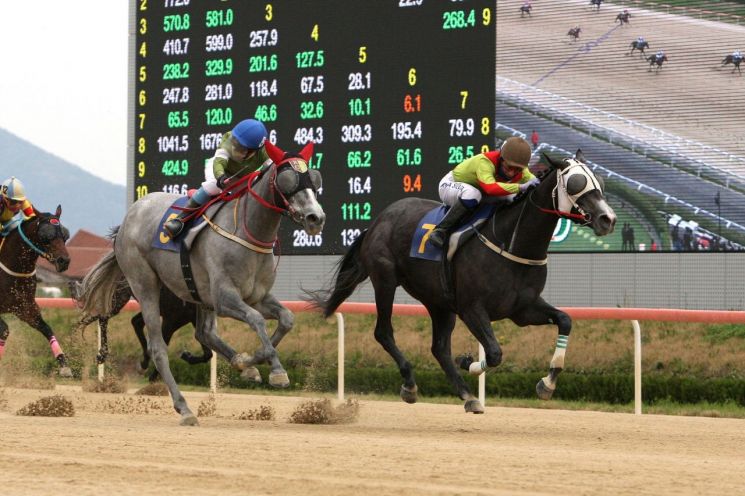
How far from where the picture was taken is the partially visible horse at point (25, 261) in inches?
391

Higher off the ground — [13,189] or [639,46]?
[639,46]

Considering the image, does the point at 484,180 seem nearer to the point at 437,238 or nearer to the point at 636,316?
the point at 437,238

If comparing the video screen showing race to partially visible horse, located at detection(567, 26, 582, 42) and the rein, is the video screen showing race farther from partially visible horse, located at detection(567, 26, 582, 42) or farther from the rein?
the rein

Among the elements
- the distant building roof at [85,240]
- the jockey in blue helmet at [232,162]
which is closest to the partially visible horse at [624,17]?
the jockey in blue helmet at [232,162]

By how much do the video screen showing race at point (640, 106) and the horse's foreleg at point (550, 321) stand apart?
564 centimetres

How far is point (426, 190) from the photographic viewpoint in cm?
1314

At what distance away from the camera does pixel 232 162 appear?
7.44 metres

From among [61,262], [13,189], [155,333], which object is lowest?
[61,262]

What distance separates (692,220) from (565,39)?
231 cm

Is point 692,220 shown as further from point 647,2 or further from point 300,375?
point 300,375

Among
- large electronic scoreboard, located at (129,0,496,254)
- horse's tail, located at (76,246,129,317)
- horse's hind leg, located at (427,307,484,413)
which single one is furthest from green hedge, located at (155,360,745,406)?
horse's hind leg, located at (427,307,484,413)

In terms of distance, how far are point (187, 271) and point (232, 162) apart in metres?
0.69

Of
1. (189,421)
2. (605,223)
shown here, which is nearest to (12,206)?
(189,421)

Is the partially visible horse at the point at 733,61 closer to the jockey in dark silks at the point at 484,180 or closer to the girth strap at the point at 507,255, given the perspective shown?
the jockey in dark silks at the point at 484,180
